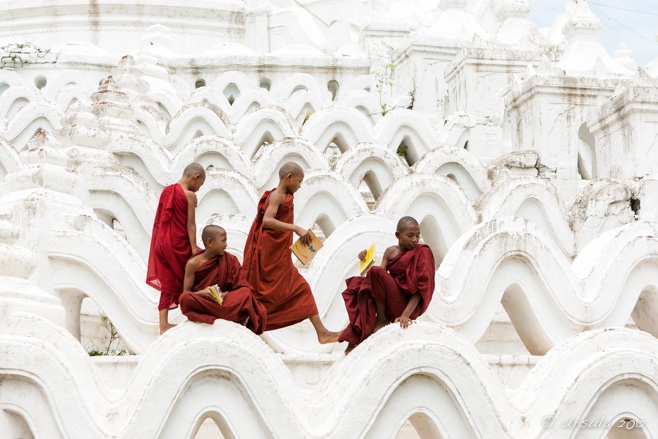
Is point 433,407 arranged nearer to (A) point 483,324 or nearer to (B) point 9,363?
(A) point 483,324

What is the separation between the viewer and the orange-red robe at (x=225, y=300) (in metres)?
4.51

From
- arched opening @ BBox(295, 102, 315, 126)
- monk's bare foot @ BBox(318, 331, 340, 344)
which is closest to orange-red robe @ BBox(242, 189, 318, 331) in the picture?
monk's bare foot @ BBox(318, 331, 340, 344)

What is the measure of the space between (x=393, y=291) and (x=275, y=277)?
982 millimetres

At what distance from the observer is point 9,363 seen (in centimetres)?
416

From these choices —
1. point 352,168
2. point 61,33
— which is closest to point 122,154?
point 352,168

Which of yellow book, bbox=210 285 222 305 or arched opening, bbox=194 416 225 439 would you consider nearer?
yellow book, bbox=210 285 222 305

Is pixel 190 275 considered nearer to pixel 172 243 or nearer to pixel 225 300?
pixel 225 300

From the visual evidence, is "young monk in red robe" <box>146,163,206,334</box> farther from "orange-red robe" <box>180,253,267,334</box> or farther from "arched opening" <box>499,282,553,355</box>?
"arched opening" <box>499,282,553,355</box>

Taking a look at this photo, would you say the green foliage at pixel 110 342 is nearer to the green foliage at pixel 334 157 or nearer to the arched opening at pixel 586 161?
the green foliage at pixel 334 157

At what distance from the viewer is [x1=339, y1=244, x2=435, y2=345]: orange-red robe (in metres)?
5.00

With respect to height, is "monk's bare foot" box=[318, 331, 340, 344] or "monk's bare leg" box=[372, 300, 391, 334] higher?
"monk's bare foot" box=[318, 331, 340, 344]

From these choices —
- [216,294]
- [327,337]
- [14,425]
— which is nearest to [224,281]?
[216,294]

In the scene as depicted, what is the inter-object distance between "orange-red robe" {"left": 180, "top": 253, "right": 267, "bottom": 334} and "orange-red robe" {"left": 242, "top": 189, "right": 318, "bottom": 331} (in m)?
0.28

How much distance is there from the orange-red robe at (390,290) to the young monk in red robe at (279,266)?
70 cm
